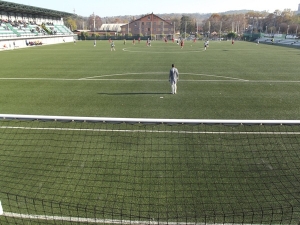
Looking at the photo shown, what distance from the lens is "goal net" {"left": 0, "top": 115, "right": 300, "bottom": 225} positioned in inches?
219

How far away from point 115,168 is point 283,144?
5.49 metres

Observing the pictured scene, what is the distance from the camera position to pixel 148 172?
7094 millimetres

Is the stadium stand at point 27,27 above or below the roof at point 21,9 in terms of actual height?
below

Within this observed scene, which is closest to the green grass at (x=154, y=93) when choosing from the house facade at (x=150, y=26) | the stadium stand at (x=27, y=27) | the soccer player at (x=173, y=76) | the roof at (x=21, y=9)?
the soccer player at (x=173, y=76)

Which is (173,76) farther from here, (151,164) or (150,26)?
(150,26)

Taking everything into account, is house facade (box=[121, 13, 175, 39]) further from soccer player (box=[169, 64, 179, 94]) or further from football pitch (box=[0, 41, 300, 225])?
football pitch (box=[0, 41, 300, 225])

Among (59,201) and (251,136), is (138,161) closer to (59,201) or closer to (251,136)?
(59,201)

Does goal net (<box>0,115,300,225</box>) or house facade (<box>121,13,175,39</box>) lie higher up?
house facade (<box>121,13,175,39</box>)

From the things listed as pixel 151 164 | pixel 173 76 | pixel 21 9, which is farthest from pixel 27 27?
pixel 151 164

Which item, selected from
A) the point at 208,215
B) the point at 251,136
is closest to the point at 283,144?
the point at 251,136

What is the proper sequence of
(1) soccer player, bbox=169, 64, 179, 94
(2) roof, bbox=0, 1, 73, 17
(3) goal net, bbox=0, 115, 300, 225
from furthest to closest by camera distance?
(2) roof, bbox=0, 1, 73, 17, (1) soccer player, bbox=169, 64, 179, 94, (3) goal net, bbox=0, 115, 300, 225

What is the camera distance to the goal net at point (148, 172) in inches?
219

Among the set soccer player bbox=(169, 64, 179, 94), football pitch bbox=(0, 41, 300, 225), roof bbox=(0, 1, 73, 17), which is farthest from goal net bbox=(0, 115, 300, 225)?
roof bbox=(0, 1, 73, 17)

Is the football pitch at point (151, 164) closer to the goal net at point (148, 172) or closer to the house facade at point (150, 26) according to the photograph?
the goal net at point (148, 172)
